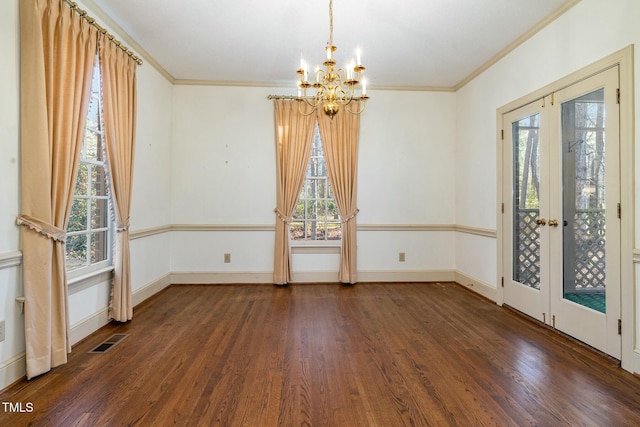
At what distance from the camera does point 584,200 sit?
2.59 m

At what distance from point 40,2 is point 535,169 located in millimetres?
4223

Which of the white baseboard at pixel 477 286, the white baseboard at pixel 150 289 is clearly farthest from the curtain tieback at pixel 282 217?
the white baseboard at pixel 477 286

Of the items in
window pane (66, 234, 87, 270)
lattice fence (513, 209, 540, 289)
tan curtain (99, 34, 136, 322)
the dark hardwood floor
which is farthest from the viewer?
lattice fence (513, 209, 540, 289)

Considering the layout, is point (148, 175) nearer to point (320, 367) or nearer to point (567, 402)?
point (320, 367)

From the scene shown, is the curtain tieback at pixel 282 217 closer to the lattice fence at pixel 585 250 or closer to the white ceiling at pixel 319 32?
the white ceiling at pixel 319 32

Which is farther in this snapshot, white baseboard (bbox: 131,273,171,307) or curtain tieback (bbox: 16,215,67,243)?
white baseboard (bbox: 131,273,171,307)

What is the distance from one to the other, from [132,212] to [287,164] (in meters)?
1.97

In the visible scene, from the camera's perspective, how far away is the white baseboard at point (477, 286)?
3.76m

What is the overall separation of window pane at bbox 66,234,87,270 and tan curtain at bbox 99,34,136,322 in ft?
0.94

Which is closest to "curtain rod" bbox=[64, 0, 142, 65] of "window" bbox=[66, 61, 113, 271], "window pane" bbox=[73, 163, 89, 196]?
"window" bbox=[66, 61, 113, 271]

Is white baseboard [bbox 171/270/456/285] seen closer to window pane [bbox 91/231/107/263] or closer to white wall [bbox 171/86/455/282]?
white wall [bbox 171/86/455/282]

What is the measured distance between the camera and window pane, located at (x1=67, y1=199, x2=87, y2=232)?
258 cm

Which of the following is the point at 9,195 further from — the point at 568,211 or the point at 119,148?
the point at 568,211

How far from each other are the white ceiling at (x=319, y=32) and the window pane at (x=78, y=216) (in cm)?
167
